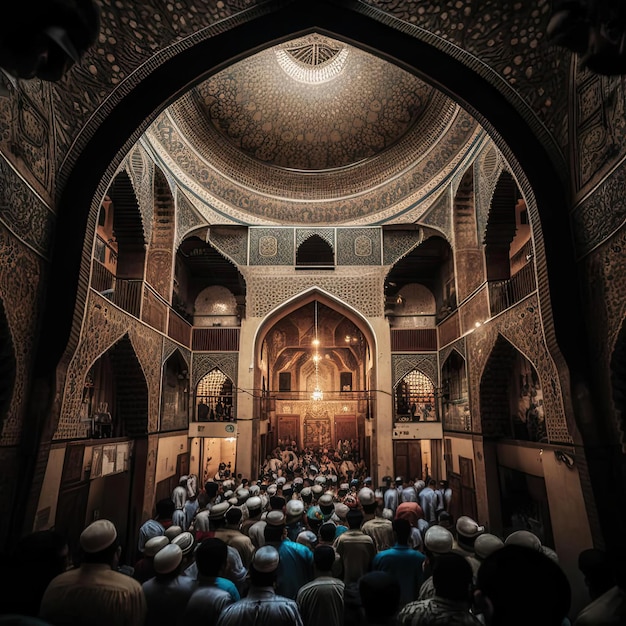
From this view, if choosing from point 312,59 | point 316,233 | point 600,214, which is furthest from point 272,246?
point 600,214

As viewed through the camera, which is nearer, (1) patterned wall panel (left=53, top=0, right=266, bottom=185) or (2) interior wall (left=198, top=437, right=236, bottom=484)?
(1) patterned wall panel (left=53, top=0, right=266, bottom=185)

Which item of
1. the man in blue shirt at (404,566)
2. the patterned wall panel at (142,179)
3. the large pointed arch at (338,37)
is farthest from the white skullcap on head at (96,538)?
the patterned wall panel at (142,179)

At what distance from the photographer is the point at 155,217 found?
10211mm

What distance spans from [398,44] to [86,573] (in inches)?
223

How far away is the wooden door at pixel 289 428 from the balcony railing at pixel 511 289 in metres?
13.6

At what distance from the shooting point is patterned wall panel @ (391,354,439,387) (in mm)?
11797

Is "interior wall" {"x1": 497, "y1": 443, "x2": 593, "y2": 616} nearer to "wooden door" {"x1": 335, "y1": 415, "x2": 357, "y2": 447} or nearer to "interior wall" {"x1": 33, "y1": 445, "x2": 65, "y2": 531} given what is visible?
"interior wall" {"x1": 33, "y1": 445, "x2": 65, "y2": 531}

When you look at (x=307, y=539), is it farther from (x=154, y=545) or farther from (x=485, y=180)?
(x=485, y=180)

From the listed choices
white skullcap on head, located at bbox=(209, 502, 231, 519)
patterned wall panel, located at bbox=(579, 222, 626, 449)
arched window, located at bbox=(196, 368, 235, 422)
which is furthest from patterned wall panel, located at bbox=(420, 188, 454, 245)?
white skullcap on head, located at bbox=(209, 502, 231, 519)

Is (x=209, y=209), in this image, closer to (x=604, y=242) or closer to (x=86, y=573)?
(x=604, y=242)

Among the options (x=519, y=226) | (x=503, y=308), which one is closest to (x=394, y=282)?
(x=519, y=226)

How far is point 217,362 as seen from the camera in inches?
472

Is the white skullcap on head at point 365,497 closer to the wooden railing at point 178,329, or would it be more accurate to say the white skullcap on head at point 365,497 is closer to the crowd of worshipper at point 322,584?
the crowd of worshipper at point 322,584

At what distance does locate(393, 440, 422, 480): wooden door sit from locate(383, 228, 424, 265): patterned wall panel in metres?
5.10
